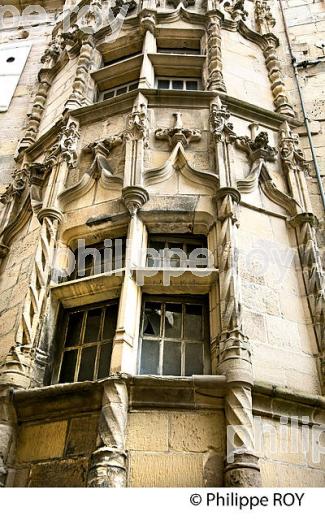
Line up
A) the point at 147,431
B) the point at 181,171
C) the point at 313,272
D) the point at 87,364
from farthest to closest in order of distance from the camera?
the point at 181,171, the point at 313,272, the point at 87,364, the point at 147,431

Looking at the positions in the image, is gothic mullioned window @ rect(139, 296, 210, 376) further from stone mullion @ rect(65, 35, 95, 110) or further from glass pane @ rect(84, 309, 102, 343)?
stone mullion @ rect(65, 35, 95, 110)

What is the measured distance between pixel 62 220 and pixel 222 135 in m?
2.18

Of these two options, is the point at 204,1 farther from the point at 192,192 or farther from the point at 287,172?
the point at 192,192


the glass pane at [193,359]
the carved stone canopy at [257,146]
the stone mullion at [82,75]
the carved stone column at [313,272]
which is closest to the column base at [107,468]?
the glass pane at [193,359]

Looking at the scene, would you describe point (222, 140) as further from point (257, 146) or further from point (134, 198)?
point (134, 198)

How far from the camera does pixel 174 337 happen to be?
4.86 meters

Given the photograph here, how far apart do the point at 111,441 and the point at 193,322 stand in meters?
1.51

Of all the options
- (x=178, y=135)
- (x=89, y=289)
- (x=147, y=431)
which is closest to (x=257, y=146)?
(x=178, y=135)

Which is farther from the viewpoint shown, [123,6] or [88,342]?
[123,6]

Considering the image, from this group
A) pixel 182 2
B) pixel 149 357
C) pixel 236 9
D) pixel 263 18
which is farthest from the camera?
pixel 263 18

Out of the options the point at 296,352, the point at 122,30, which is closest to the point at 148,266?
the point at 296,352

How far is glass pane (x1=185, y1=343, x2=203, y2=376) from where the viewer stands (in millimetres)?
Result: 4621

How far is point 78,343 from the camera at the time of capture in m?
5.03

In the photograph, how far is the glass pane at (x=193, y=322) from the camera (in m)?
4.91
